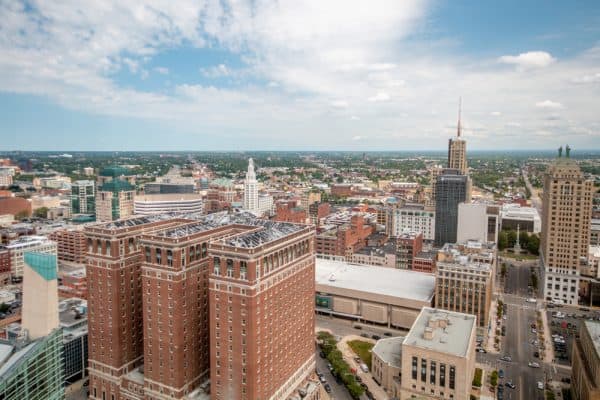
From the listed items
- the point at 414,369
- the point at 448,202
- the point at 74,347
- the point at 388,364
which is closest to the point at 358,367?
the point at 388,364

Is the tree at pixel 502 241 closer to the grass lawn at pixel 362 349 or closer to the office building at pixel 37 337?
the grass lawn at pixel 362 349

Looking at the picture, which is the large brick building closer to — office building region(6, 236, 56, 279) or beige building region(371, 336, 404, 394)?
beige building region(371, 336, 404, 394)

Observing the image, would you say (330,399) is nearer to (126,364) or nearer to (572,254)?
(126,364)

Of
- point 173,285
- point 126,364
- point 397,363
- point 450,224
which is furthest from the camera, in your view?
point 450,224

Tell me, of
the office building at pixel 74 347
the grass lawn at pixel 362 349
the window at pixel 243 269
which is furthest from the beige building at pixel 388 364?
the office building at pixel 74 347

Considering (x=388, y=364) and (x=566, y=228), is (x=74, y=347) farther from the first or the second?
(x=566, y=228)

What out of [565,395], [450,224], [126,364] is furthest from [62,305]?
[450,224]

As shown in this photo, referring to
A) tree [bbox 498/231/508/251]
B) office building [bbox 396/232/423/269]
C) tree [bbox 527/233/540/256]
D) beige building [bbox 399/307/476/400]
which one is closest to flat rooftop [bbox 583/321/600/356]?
beige building [bbox 399/307/476/400]
